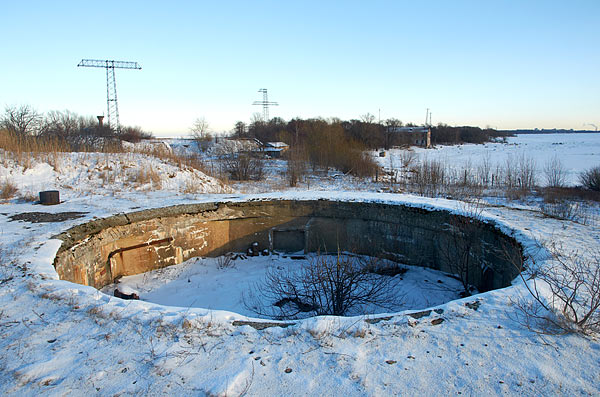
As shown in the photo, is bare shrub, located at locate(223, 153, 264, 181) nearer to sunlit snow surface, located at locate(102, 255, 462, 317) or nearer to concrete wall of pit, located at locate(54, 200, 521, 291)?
concrete wall of pit, located at locate(54, 200, 521, 291)

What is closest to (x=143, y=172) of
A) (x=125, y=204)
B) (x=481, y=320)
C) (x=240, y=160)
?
(x=125, y=204)

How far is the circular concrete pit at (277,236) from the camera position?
249 inches

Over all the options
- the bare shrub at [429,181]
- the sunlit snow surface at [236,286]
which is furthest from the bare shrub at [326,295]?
the bare shrub at [429,181]

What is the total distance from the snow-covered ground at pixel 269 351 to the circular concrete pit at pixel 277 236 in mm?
2379

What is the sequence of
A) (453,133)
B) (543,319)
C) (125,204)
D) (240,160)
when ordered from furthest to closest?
(453,133) < (240,160) < (125,204) < (543,319)

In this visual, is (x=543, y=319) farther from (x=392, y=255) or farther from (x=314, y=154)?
(x=314, y=154)

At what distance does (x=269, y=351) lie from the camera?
2.85 meters

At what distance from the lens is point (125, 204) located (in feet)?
26.9

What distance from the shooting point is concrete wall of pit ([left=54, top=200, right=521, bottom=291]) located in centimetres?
633

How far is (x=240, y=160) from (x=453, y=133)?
2450 inches

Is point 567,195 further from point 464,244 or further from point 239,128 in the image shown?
point 239,128

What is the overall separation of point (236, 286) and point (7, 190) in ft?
21.7

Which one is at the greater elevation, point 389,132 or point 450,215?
point 389,132

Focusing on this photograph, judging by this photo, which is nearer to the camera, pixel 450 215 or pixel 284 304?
pixel 284 304
